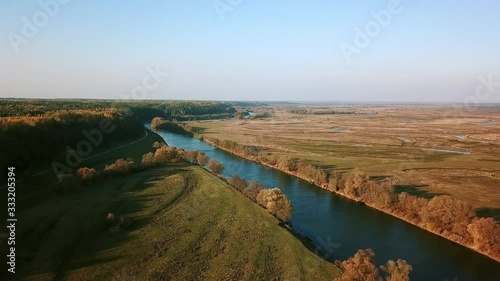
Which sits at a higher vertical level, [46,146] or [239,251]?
[46,146]

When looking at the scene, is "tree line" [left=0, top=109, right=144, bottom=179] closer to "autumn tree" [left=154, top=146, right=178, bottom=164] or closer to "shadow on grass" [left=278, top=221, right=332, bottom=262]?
"autumn tree" [left=154, top=146, right=178, bottom=164]

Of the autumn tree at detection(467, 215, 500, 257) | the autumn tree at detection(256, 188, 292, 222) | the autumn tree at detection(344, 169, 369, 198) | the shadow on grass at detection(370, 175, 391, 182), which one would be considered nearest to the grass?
the autumn tree at detection(256, 188, 292, 222)

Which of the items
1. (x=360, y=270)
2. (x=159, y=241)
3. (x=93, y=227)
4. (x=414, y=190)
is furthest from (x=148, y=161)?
(x=414, y=190)

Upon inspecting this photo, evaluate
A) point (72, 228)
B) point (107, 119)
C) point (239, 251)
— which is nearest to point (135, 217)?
point (72, 228)

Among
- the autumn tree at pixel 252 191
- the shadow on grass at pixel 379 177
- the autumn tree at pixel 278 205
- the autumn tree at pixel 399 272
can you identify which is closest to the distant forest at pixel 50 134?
the autumn tree at pixel 252 191

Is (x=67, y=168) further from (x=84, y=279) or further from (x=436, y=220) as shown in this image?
(x=436, y=220)

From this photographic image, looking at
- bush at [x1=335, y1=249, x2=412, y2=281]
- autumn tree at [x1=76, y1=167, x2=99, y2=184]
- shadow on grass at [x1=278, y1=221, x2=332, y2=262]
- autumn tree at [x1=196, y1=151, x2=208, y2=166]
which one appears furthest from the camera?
autumn tree at [x1=196, y1=151, x2=208, y2=166]

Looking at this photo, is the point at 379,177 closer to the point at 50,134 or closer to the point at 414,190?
the point at 414,190
